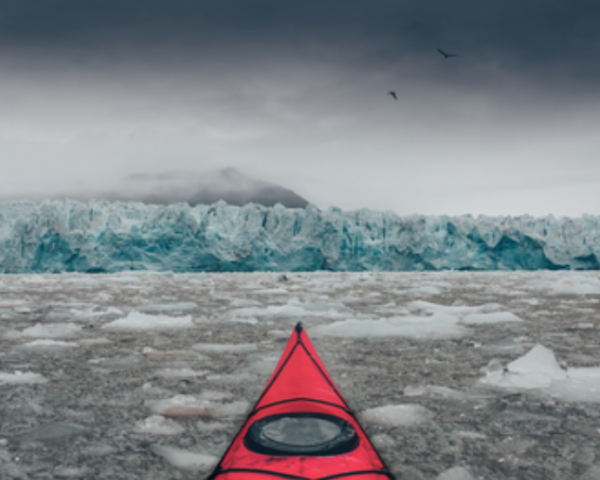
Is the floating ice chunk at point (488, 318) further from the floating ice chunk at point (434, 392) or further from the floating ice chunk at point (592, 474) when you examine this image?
the floating ice chunk at point (592, 474)

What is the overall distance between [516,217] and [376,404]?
27.4m

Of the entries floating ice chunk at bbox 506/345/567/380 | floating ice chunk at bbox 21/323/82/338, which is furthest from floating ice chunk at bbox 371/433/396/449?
floating ice chunk at bbox 21/323/82/338

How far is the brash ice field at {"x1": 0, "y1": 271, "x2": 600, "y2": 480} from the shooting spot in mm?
1187

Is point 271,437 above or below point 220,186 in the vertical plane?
below

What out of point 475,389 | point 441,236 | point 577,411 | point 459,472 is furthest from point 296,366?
point 441,236

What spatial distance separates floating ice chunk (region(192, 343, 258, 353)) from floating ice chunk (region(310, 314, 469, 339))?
26.1 inches

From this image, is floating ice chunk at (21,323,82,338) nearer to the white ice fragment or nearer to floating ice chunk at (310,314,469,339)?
floating ice chunk at (310,314,469,339)

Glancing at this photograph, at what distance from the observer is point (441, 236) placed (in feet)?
78.1

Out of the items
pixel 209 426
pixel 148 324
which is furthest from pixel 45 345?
pixel 209 426

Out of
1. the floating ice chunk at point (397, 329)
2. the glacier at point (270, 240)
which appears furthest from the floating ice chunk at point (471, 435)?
the glacier at point (270, 240)

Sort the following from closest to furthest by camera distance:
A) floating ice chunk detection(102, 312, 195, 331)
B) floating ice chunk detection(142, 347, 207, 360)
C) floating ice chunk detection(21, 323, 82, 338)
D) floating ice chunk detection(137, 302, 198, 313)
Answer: floating ice chunk detection(142, 347, 207, 360) < floating ice chunk detection(21, 323, 82, 338) < floating ice chunk detection(102, 312, 195, 331) < floating ice chunk detection(137, 302, 198, 313)

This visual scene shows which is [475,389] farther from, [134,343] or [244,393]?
[134,343]

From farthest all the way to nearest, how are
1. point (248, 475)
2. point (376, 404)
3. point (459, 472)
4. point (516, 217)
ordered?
point (516, 217)
point (376, 404)
point (459, 472)
point (248, 475)

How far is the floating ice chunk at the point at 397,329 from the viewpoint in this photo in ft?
10.2
